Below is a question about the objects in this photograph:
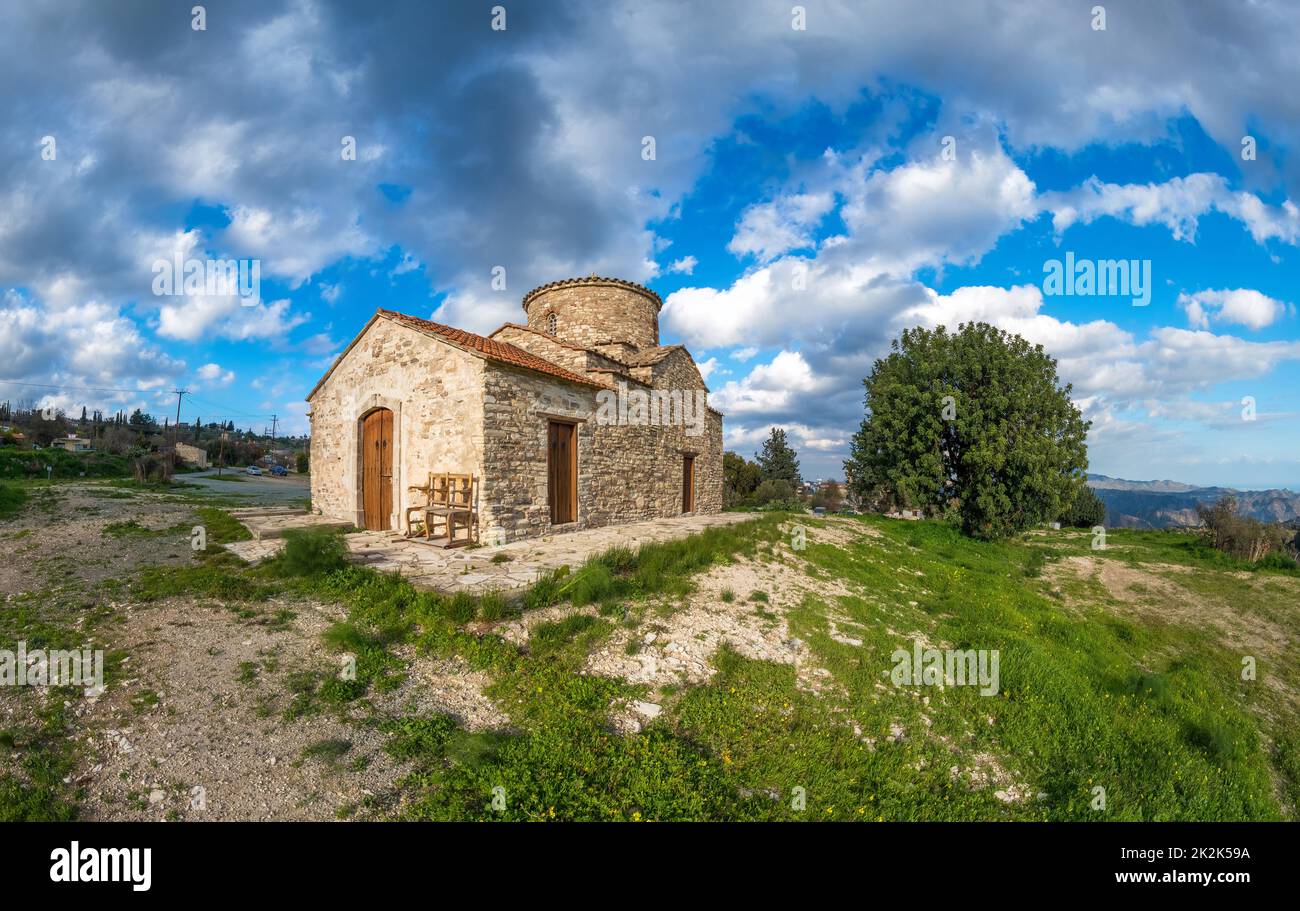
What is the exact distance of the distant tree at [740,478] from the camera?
31.0 m

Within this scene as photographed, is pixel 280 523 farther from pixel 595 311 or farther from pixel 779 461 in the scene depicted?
pixel 779 461

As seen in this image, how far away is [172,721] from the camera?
4078mm

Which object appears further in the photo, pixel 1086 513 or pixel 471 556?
pixel 1086 513

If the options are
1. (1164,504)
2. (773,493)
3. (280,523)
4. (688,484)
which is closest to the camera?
(280,523)

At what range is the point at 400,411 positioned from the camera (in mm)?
12273

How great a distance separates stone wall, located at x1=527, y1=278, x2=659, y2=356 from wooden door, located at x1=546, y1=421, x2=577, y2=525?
6.21m

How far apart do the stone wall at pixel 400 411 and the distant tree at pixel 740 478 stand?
68.8ft

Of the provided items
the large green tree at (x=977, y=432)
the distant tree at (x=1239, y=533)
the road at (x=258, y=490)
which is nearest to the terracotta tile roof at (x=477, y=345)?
the road at (x=258, y=490)

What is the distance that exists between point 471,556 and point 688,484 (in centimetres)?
1088

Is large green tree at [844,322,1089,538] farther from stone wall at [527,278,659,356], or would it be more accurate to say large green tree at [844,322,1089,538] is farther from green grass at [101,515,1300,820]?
stone wall at [527,278,659,356]

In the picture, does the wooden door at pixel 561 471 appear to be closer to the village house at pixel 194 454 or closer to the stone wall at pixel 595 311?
the stone wall at pixel 595 311

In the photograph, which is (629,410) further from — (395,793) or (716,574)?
(395,793)

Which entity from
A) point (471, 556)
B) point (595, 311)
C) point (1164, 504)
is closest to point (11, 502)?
point (471, 556)

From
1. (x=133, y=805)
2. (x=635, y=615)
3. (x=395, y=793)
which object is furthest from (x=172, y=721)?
(x=635, y=615)
